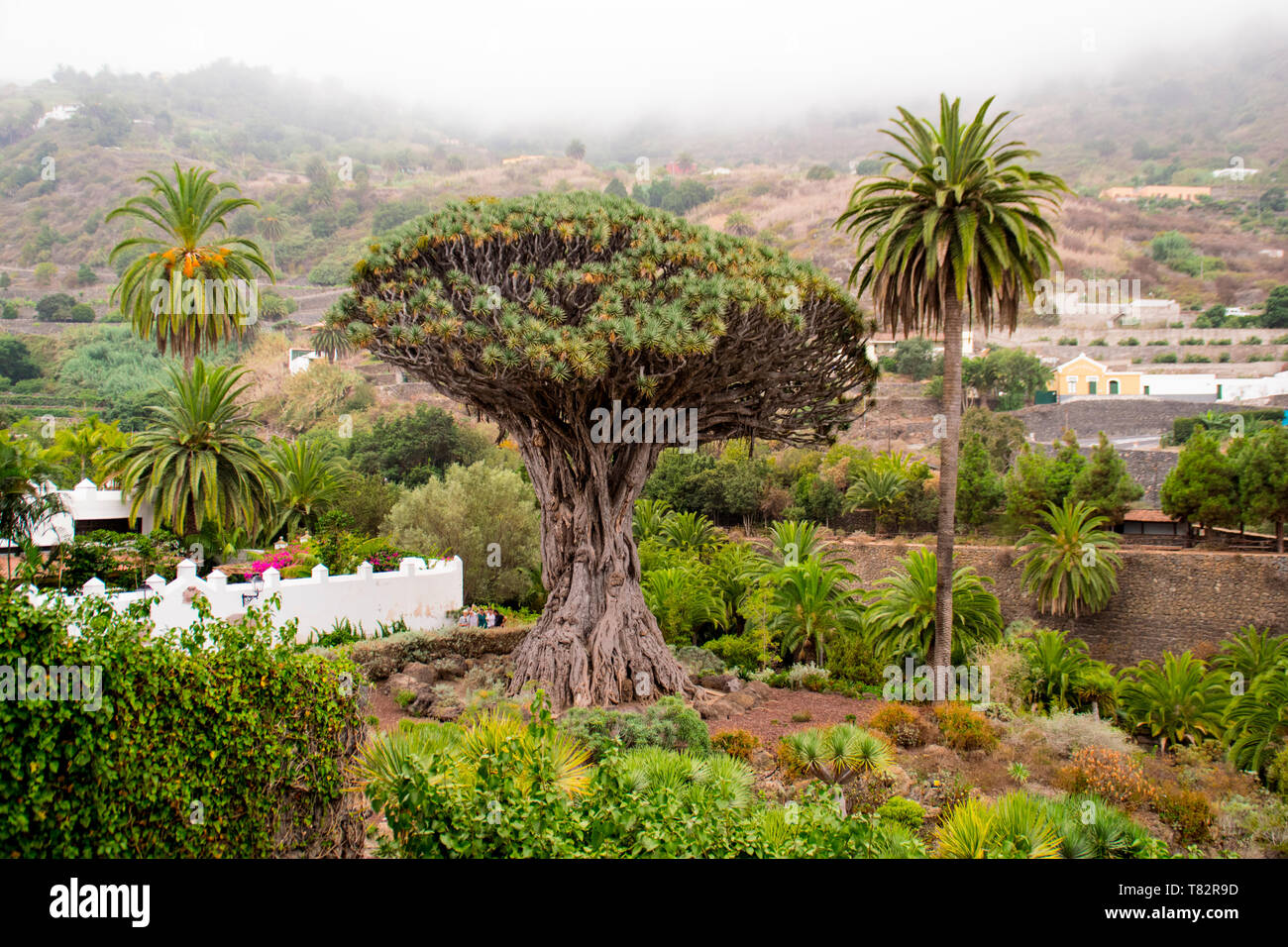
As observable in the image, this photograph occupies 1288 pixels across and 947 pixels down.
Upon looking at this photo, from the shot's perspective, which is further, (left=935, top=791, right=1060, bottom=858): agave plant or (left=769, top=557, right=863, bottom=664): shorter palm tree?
A: (left=769, top=557, right=863, bottom=664): shorter palm tree

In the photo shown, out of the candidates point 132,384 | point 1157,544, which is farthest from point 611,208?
point 132,384

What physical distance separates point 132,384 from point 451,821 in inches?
2583

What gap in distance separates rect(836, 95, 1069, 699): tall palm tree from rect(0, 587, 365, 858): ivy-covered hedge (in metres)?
12.7

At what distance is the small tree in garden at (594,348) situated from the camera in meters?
13.1

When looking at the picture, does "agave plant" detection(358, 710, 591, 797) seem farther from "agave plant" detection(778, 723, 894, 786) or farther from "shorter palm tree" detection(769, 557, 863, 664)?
"shorter palm tree" detection(769, 557, 863, 664)

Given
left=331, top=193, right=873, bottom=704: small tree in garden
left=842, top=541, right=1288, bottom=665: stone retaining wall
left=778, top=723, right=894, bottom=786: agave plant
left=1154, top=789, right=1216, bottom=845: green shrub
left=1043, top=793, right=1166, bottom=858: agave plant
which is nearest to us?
left=1043, top=793, right=1166, bottom=858: agave plant

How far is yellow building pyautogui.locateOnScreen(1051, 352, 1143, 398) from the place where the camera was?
58.6m

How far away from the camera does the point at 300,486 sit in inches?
1014

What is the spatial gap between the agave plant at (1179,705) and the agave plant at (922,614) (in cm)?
313

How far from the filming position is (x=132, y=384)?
61.4 metres

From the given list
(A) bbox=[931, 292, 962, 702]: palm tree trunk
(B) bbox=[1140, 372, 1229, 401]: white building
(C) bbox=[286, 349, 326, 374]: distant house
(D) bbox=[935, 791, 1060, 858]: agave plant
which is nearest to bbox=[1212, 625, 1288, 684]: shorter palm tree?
(A) bbox=[931, 292, 962, 702]: palm tree trunk

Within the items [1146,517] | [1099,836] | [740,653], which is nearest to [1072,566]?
[1146,517]

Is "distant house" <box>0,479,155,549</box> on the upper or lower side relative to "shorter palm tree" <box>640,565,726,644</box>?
upper
